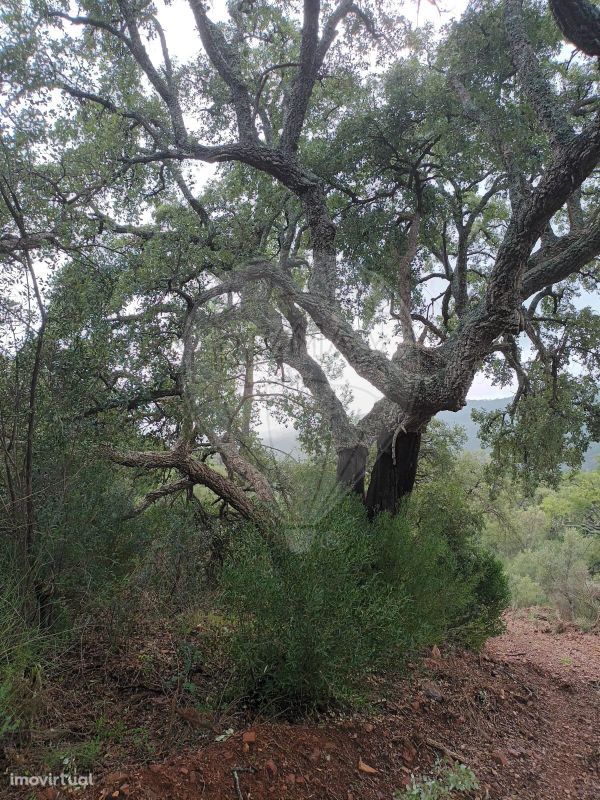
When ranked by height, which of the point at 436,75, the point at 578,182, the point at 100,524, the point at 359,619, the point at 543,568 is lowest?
the point at 543,568

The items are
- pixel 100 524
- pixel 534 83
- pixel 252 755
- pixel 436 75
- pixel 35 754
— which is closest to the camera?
pixel 35 754

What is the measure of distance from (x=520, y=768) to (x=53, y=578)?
3631 mm

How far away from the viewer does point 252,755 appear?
2746 mm

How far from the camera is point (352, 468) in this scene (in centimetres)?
589

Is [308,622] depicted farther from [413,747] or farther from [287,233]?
[287,233]

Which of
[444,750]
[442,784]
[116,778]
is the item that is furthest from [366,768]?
[116,778]

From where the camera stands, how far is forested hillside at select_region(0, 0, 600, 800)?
9.95 feet

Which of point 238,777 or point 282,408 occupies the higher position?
point 282,408

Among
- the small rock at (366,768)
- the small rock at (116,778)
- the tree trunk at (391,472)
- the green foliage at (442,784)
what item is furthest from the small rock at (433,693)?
the small rock at (116,778)

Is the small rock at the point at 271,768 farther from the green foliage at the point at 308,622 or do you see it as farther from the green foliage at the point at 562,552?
the green foliage at the point at 562,552

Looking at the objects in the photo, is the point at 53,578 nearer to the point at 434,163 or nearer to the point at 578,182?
the point at 578,182

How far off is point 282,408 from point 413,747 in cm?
305

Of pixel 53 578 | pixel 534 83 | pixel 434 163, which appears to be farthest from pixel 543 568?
pixel 53 578

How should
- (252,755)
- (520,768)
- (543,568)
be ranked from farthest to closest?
(543,568), (520,768), (252,755)
